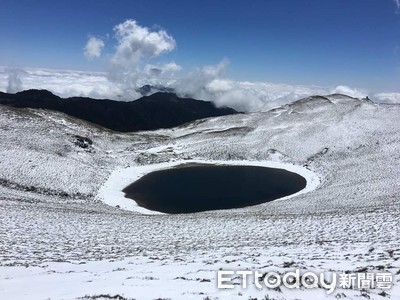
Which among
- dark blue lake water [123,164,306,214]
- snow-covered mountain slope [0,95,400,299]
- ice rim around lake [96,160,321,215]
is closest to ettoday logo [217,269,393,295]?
snow-covered mountain slope [0,95,400,299]

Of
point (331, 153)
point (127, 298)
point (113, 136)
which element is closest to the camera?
point (127, 298)

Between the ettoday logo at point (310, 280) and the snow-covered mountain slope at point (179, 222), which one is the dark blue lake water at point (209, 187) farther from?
the ettoday logo at point (310, 280)

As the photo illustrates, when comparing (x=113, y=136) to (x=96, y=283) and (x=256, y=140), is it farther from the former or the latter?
(x=96, y=283)

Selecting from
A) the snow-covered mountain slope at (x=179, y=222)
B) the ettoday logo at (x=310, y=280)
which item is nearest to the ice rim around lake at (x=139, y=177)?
the snow-covered mountain slope at (x=179, y=222)

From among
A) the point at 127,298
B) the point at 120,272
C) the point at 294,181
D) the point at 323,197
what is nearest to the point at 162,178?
the point at 294,181

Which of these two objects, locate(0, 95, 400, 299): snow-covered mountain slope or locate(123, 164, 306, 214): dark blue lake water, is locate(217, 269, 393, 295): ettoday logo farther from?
locate(123, 164, 306, 214): dark blue lake water

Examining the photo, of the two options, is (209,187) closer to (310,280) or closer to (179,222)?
(179,222)

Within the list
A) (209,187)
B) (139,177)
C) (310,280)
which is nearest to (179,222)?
(310,280)
